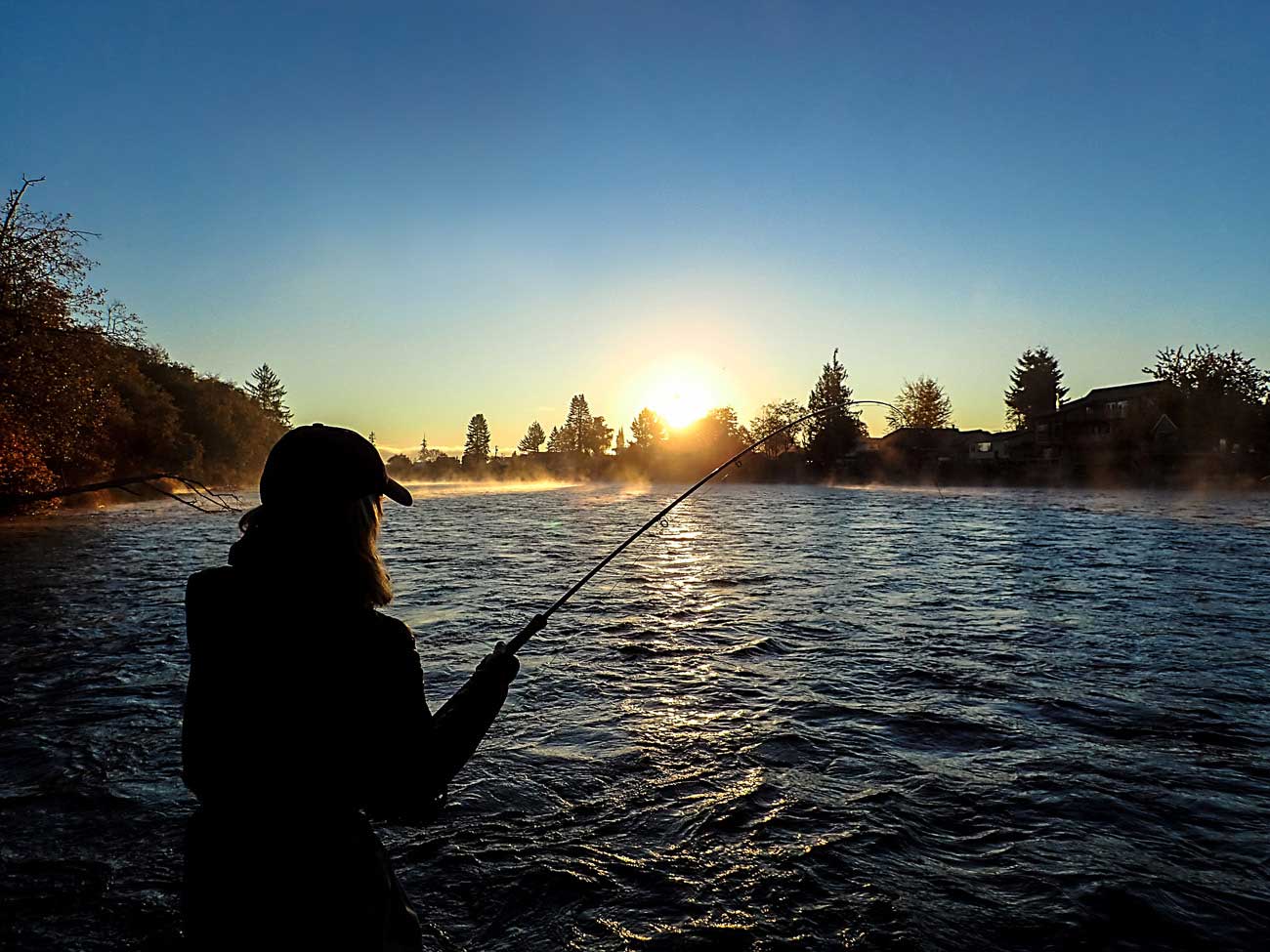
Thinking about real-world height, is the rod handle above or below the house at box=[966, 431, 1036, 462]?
below

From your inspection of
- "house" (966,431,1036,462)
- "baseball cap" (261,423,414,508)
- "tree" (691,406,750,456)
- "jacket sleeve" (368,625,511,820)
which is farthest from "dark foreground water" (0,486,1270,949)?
"tree" (691,406,750,456)

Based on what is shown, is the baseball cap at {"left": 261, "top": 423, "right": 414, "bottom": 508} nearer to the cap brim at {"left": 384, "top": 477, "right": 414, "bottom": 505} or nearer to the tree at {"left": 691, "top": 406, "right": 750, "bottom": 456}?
the cap brim at {"left": 384, "top": 477, "right": 414, "bottom": 505}

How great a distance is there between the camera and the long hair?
2.43 m

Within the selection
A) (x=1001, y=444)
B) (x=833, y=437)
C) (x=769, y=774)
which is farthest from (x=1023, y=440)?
(x=769, y=774)

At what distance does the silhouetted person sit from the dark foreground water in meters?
2.51

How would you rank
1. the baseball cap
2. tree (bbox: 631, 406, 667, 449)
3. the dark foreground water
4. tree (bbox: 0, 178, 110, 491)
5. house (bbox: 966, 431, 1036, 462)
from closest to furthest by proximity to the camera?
1. the baseball cap
2. the dark foreground water
3. tree (bbox: 0, 178, 110, 491)
4. house (bbox: 966, 431, 1036, 462)
5. tree (bbox: 631, 406, 667, 449)

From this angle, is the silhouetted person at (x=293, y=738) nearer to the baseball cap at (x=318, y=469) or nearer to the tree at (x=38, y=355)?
the baseball cap at (x=318, y=469)

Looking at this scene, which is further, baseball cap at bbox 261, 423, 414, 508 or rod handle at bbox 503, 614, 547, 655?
rod handle at bbox 503, 614, 547, 655

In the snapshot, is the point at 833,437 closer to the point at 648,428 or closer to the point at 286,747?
the point at 648,428

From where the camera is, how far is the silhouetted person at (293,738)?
2332mm

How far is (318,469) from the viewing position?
8.45ft

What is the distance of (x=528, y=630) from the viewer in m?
4.09

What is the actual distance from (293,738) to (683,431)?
162 metres

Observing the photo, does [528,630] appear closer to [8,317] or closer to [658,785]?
[658,785]
